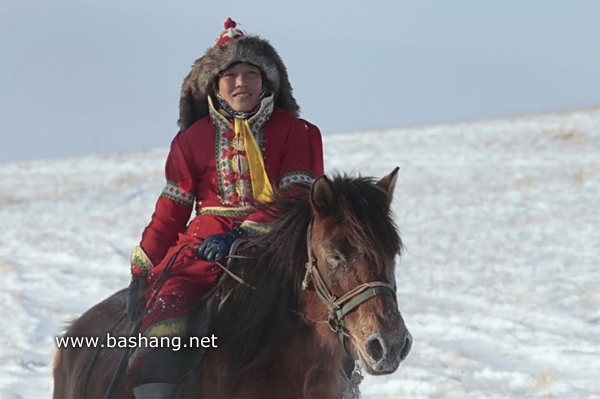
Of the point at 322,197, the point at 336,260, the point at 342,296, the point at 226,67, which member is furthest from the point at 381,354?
the point at 226,67

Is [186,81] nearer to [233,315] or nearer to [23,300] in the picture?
[233,315]

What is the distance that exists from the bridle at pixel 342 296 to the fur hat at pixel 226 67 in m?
1.34

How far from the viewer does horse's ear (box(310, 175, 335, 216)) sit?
13.0ft

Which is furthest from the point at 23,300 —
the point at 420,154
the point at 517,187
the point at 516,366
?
the point at 420,154

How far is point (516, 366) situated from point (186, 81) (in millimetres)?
5187

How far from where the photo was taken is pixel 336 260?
3895mm

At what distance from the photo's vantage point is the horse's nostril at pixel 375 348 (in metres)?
3.64

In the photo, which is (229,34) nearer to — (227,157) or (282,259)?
(227,157)

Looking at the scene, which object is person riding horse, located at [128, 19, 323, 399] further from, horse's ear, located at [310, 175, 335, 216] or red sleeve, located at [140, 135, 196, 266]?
horse's ear, located at [310, 175, 335, 216]

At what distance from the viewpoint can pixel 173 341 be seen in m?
4.32

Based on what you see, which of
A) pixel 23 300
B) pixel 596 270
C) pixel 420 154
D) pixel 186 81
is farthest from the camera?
pixel 420 154

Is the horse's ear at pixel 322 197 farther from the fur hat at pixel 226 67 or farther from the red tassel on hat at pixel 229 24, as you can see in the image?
the red tassel on hat at pixel 229 24

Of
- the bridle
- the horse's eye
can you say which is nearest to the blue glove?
the bridle

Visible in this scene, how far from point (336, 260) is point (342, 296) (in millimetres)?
156
